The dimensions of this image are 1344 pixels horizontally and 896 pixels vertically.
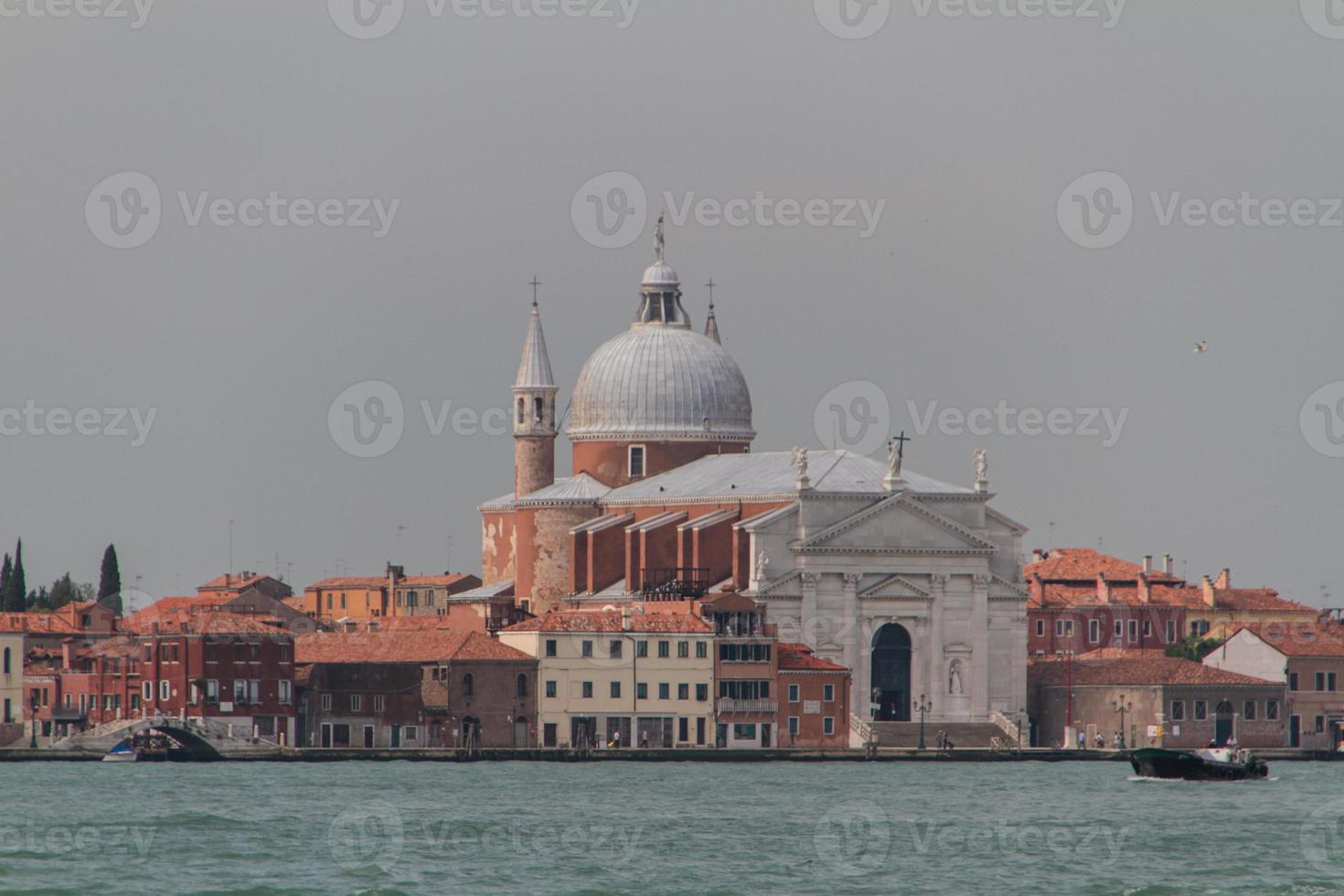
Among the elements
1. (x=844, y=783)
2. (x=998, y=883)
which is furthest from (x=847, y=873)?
(x=844, y=783)

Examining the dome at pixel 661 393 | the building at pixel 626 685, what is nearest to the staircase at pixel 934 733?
the building at pixel 626 685

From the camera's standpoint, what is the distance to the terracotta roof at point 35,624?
86.6 m

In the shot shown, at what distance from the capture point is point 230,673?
7956 cm

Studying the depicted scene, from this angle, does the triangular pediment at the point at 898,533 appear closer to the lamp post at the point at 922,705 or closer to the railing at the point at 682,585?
the railing at the point at 682,585

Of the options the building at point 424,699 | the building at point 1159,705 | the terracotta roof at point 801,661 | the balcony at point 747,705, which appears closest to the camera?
the building at point 424,699

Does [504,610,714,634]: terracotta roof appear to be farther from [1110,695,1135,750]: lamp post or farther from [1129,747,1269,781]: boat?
[1129,747,1269,781]: boat

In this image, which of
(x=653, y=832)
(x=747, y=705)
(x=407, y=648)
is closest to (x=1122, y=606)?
(x=747, y=705)

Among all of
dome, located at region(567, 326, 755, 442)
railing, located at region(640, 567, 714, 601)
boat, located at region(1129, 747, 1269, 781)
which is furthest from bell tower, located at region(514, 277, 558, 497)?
boat, located at region(1129, 747, 1269, 781)

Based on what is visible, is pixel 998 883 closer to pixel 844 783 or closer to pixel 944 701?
pixel 844 783

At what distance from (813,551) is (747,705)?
4.83 meters

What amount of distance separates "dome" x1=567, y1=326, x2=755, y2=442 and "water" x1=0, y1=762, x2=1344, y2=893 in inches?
861

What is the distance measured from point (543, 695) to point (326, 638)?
21.6 ft

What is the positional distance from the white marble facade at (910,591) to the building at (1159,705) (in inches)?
48.9

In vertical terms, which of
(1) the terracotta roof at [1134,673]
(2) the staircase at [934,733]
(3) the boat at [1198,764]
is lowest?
(3) the boat at [1198,764]
